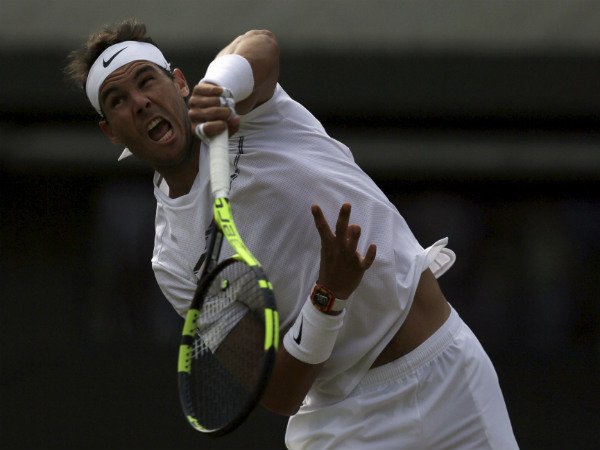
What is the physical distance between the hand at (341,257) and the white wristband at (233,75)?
1.13 feet

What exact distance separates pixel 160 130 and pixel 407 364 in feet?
2.65

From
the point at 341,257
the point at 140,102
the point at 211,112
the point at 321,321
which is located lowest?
the point at 321,321

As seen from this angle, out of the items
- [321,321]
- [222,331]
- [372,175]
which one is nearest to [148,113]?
[222,331]

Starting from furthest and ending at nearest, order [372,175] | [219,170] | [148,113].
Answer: [372,175]
[148,113]
[219,170]

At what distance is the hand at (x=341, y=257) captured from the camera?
2551 mm

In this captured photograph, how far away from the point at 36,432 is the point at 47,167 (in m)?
1.47

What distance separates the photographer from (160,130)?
293 centimetres

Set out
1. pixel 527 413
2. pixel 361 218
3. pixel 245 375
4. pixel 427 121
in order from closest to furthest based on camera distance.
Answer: pixel 245 375 → pixel 361 218 → pixel 527 413 → pixel 427 121

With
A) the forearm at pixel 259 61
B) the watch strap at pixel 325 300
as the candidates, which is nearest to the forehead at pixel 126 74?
the forearm at pixel 259 61

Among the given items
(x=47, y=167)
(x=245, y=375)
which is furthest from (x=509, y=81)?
(x=245, y=375)

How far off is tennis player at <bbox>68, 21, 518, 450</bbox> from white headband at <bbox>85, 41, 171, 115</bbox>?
2.9 inches

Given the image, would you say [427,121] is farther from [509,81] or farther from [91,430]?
[91,430]

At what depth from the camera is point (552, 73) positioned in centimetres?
657

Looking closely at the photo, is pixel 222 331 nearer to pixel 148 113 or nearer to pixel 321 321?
pixel 321 321
